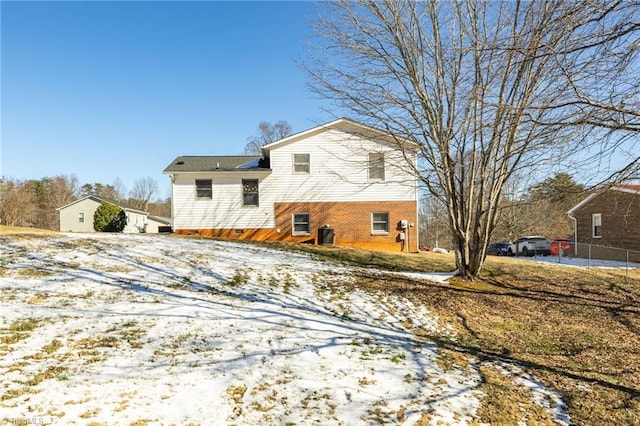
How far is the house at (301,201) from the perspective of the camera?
725 inches

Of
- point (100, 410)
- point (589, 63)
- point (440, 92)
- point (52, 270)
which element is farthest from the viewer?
point (440, 92)

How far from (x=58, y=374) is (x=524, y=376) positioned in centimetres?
539

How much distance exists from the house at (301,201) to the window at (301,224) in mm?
50

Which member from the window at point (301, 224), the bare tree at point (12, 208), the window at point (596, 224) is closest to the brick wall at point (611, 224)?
the window at point (596, 224)

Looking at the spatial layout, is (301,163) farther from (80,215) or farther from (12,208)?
(80,215)

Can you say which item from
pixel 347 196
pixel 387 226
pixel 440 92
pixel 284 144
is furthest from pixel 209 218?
pixel 440 92

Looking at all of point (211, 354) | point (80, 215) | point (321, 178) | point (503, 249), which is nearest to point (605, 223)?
point (503, 249)

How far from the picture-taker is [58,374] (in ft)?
12.5

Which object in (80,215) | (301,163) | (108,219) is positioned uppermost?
(301,163)

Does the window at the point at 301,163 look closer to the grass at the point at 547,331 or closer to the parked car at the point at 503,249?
the grass at the point at 547,331

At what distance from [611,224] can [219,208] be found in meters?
21.1

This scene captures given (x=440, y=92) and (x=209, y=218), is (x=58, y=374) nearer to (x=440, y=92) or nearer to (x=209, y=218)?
(x=440, y=92)

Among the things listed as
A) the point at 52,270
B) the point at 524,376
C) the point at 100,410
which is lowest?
the point at 524,376

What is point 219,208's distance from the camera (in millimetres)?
18609
